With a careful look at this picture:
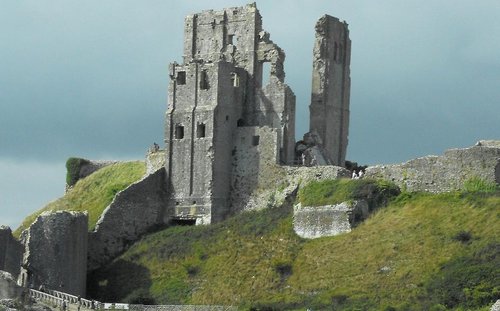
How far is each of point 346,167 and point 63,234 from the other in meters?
17.4

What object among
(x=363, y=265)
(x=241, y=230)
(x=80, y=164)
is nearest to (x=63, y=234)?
(x=241, y=230)

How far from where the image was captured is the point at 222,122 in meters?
84.2

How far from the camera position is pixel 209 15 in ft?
291

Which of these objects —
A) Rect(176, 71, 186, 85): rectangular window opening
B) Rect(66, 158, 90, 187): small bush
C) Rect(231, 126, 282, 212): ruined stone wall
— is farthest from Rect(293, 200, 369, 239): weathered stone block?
Rect(66, 158, 90, 187): small bush

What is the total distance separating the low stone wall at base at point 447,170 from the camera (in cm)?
7488

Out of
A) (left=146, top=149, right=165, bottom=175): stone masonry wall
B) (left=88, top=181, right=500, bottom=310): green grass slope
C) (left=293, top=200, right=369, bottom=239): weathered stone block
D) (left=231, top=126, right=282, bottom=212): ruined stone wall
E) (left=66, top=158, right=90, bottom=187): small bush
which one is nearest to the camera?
(left=88, top=181, right=500, bottom=310): green grass slope

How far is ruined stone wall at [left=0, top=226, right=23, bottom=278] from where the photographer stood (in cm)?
7731

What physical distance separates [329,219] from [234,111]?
1059 cm

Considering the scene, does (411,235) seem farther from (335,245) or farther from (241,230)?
(241,230)

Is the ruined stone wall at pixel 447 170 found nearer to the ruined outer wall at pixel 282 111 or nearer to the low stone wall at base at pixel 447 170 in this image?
the low stone wall at base at pixel 447 170

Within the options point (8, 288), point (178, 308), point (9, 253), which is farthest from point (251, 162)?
point (8, 288)

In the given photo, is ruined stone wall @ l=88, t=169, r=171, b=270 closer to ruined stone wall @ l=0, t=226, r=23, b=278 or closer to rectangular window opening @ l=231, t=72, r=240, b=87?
ruined stone wall @ l=0, t=226, r=23, b=278

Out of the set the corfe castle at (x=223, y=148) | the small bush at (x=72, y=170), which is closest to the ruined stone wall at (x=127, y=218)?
the corfe castle at (x=223, y=148)

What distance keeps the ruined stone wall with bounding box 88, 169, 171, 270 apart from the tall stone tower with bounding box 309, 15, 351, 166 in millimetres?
8931
